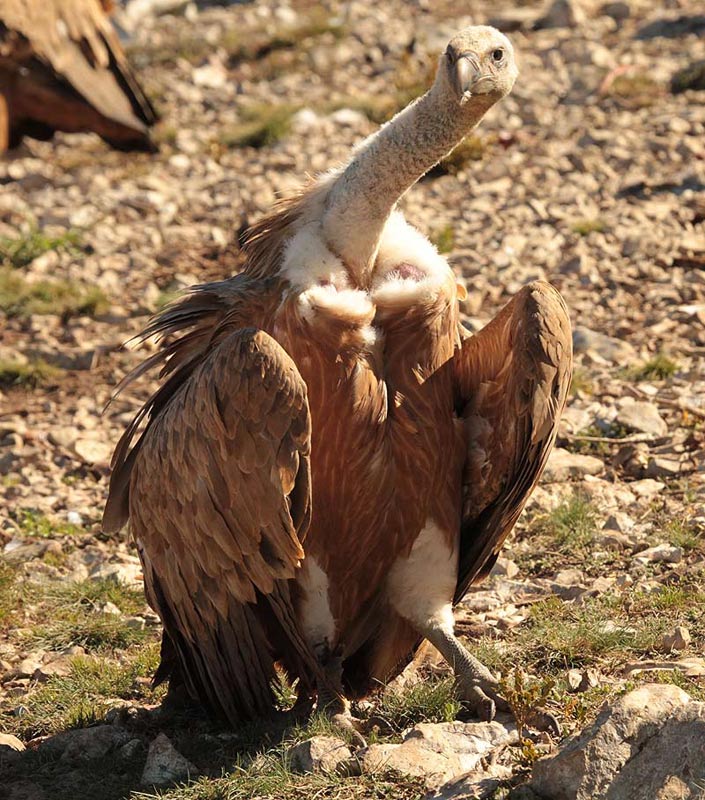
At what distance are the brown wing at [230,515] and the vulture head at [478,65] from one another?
3.36 feet

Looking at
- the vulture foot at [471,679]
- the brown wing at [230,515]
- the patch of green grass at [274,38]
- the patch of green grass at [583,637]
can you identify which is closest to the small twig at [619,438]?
the patch of green grass at [583,637]

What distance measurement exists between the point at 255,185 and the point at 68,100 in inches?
60.8

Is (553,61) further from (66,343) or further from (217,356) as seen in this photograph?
(217,356)

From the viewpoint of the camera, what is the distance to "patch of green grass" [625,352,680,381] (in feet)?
25.0

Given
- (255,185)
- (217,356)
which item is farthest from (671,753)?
(255,185)

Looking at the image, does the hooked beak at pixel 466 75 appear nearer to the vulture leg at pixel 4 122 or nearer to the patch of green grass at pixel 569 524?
the patch of green grass at pixel 569 524

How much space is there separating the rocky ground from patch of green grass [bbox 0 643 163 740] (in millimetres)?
12

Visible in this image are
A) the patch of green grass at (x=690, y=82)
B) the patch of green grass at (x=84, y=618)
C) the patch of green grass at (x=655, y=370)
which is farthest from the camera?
the patch of green grass at (x=690, y=82)

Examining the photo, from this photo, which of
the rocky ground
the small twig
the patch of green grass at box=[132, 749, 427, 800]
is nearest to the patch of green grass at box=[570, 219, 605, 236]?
the rocky ground

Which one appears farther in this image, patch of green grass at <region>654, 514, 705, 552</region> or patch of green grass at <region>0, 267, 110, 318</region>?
patch of green grass at <region>0, 267, 110, 318</region>

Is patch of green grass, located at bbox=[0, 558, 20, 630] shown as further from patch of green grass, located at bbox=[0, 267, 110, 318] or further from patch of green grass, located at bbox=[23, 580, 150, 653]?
patch of green grass, located at bbox=[0, 267, 110, 318]

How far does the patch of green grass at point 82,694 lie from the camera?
542cm

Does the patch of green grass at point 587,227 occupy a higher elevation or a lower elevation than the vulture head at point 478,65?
lower

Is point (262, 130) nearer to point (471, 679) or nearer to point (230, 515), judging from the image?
point (230, 515)
